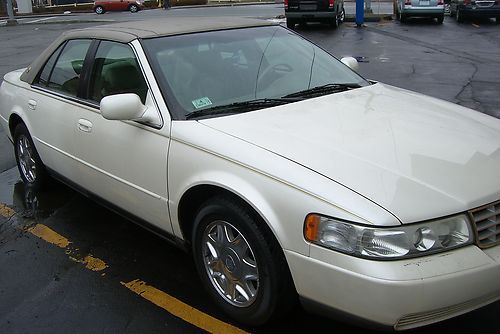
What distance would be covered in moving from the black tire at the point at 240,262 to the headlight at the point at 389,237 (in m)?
0.30

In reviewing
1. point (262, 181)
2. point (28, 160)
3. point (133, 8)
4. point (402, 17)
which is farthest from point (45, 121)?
point (133, 8)

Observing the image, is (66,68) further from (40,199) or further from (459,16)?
(459,16)

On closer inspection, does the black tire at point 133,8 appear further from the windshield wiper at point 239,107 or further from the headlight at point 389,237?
the headlight at point 389,237

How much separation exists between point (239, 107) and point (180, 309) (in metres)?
1.24

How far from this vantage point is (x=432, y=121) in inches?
125

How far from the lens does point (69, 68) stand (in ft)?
14.1

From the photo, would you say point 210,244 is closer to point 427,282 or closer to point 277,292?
point 277,292

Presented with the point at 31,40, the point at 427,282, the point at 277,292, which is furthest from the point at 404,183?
the point at 31,40

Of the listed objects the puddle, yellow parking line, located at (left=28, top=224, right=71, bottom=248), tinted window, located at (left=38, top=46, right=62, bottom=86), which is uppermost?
tinted window, located at (left=38, top=46, right=62, bottom=86)

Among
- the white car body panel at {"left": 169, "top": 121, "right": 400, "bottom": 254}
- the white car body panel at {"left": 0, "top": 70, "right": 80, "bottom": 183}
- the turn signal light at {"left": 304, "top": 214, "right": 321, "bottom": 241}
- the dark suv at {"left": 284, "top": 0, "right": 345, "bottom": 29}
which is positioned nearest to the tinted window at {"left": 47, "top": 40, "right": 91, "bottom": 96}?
the white car body panel at {"left": 0, "top": 70, "right": 80, "bottom": 183}

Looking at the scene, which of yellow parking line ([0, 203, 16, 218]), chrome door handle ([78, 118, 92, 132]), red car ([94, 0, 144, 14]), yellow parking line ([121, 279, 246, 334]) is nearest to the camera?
yellow parking line ([121, 279, 246, 334])

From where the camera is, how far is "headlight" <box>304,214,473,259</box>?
229 cm

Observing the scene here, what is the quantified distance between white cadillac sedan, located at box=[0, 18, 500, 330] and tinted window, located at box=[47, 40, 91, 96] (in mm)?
15

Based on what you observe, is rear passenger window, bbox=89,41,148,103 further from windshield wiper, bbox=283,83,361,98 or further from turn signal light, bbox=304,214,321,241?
turn signal light, bbox=304,214,321,241
